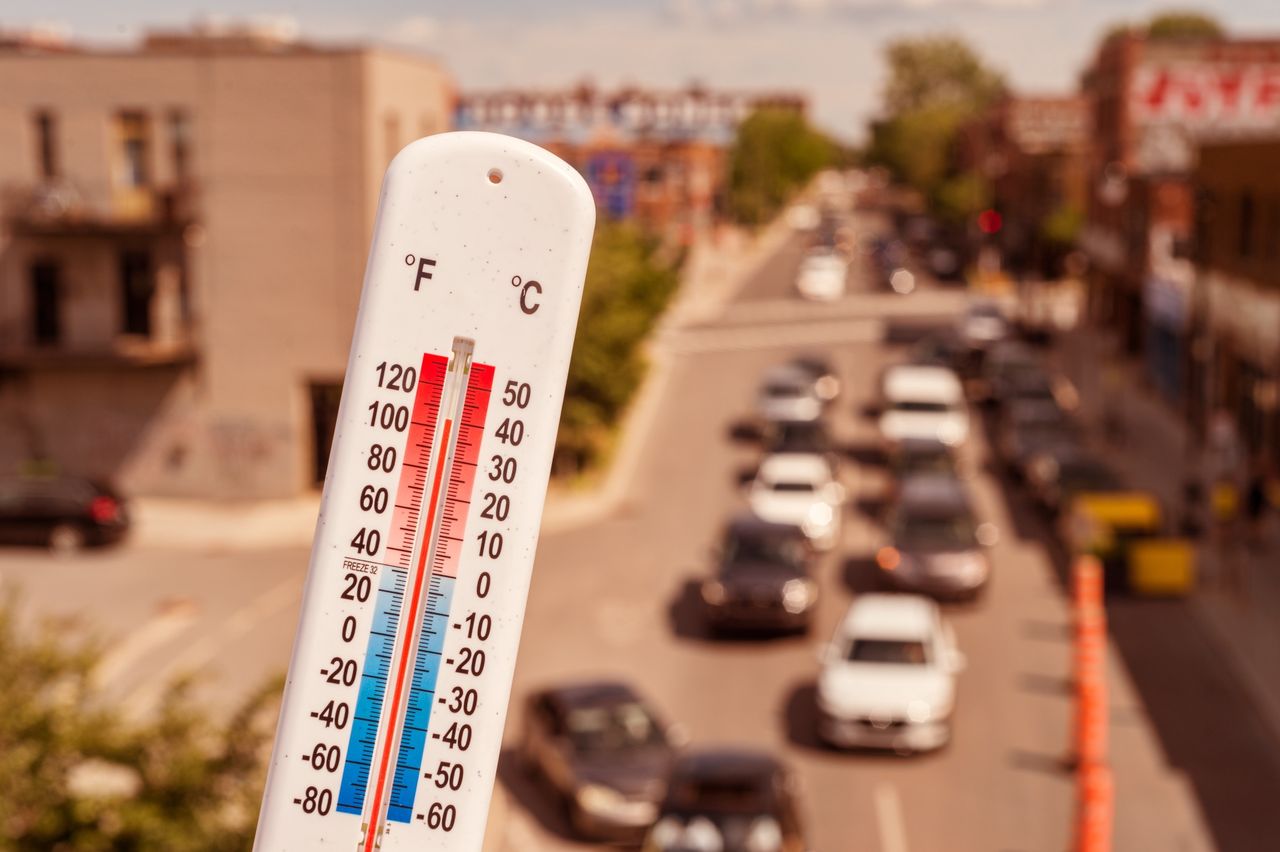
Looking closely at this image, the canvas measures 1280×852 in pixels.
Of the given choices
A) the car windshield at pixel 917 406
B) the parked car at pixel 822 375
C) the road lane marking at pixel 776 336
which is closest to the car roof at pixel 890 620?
the car windshield at pixel 917 406

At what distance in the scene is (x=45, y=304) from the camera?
116 ft

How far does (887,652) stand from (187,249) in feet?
66.6

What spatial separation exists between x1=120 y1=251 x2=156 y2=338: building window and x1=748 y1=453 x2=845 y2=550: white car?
14.0m

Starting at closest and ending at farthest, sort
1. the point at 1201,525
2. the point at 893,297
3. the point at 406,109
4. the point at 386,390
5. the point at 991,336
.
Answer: the point at 386,390 → the point at 1201,525 → the point at 406,109 → the point at 991,336 → the point at 893,297

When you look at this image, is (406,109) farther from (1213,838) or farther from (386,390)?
(386,390)

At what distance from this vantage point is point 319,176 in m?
33.6

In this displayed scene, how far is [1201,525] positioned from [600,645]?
508 inches

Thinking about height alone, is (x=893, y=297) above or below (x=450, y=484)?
below

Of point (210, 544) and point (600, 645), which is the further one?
point (210, 544)

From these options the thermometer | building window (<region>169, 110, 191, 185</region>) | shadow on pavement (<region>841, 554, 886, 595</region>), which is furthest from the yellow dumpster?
the thermometer

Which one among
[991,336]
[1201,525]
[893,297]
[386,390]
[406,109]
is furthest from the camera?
[893,297]

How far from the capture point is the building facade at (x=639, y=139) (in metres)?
57.2

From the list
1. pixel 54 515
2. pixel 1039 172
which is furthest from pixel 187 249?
pixel 1039 172

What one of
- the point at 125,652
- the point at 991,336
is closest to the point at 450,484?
the point at 125,652
